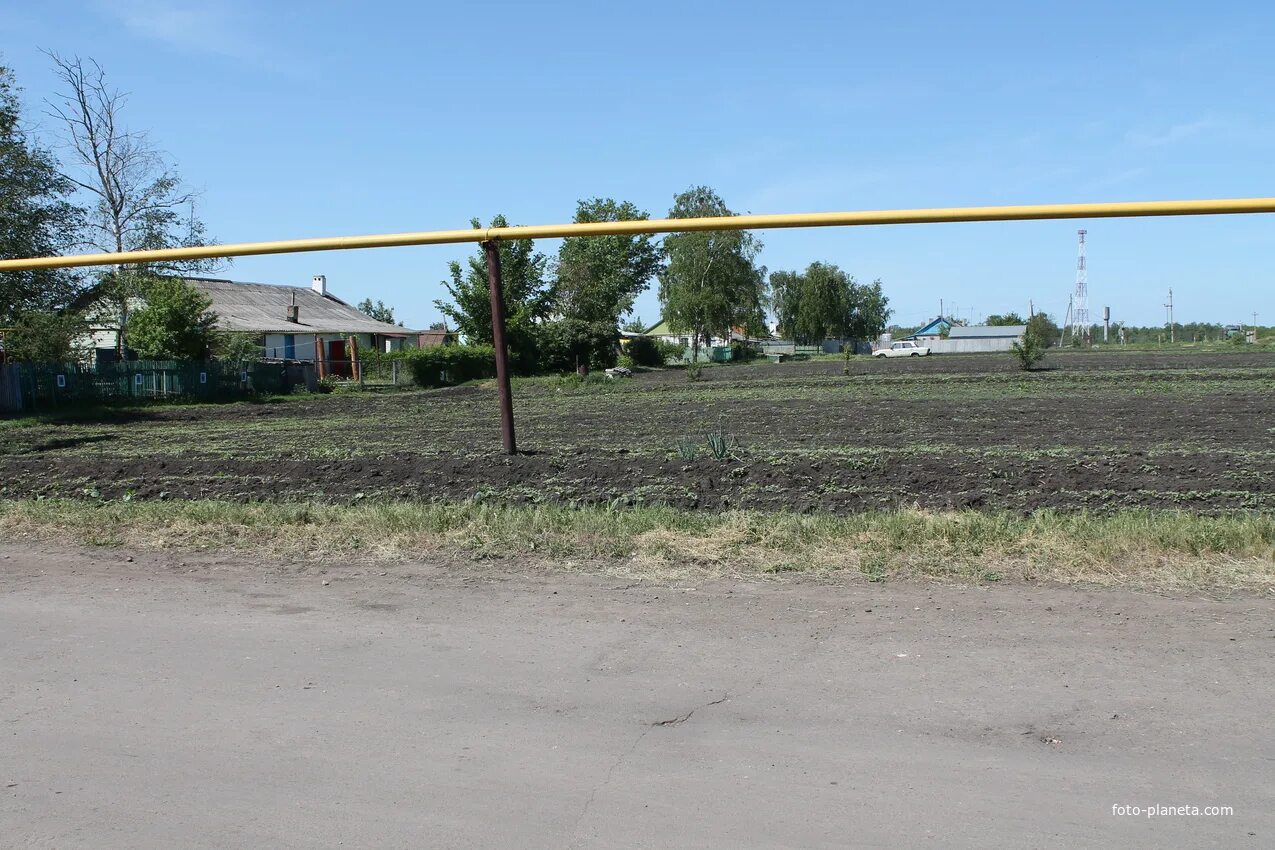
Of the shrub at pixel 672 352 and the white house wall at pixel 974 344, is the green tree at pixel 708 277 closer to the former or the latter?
the shrub at pixel 672 352

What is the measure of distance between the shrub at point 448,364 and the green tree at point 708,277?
39.2 metres

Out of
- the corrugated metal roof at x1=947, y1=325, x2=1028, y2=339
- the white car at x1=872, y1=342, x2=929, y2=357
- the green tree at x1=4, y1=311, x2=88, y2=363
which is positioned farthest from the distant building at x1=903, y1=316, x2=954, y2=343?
the green tree at x1=4, y1=311, x2=88, y2=363

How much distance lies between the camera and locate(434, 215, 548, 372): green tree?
5653 centimetres

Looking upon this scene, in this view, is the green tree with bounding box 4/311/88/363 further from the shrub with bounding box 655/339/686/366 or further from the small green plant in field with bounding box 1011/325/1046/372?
the shrub with bounding box 655/339/686/366

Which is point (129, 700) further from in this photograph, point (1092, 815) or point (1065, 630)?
point (1065, 630)

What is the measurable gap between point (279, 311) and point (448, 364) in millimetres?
14055

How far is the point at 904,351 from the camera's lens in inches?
3610

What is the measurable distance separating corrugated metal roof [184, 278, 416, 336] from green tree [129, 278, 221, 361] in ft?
36.1

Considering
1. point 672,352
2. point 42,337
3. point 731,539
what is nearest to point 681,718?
point 731,539

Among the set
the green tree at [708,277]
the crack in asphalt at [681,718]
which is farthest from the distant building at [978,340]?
the crack in asphalt at [681,718]

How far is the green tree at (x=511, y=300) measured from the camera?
56531 mm

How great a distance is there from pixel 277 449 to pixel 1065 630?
14.2m

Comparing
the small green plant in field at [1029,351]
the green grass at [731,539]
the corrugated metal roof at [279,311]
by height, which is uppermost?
the corrugated metal roof at [279,311]

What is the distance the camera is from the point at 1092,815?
3416mm
